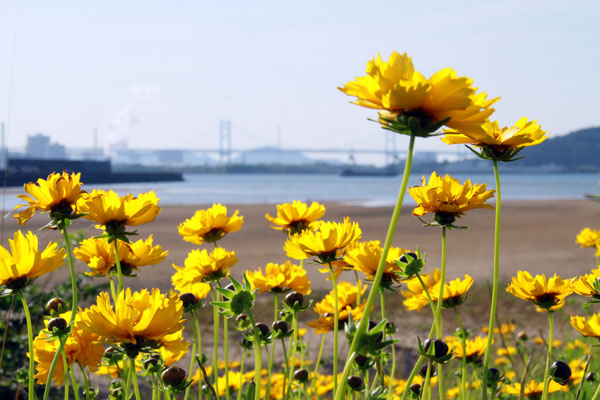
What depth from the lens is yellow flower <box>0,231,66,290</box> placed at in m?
0.96

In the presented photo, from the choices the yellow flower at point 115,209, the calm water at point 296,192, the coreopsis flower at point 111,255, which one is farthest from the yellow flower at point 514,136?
the calm water at point 296,192

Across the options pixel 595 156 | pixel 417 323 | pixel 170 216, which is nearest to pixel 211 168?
pixel 595 156

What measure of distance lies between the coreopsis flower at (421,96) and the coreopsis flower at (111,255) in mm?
688

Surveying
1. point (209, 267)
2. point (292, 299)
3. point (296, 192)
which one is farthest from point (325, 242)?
point (296, 192)

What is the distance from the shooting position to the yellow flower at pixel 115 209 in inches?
43.3

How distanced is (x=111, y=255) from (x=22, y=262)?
0.94ft

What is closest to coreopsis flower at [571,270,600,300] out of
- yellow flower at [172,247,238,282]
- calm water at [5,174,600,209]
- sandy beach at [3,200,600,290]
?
yellow flower at [172,247,238,282]

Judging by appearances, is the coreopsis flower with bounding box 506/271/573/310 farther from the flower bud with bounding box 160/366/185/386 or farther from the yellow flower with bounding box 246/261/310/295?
the flower bud with bounding box 160/366/185/386

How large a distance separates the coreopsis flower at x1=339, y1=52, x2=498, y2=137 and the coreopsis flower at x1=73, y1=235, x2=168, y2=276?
2.26 feet

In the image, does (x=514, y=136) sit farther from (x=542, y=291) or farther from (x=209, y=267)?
(x=209, y=267)

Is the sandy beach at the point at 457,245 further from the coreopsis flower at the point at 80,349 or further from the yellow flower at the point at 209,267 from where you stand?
the coreopsis flower at the point at 80,349

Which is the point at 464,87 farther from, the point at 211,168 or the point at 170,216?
the point at 211,168

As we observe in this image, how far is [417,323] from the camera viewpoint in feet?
17.6

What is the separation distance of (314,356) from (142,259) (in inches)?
112
